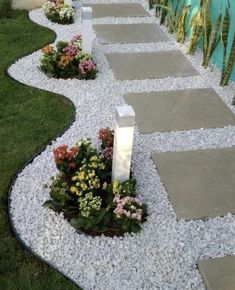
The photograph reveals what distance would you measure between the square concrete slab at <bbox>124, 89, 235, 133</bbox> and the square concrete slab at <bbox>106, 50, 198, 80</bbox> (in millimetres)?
638

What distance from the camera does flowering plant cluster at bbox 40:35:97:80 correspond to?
7.07 meters

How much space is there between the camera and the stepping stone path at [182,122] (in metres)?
4.79

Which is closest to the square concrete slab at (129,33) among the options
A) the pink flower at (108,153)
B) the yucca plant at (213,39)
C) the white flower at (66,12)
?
the white flower at (66,12)

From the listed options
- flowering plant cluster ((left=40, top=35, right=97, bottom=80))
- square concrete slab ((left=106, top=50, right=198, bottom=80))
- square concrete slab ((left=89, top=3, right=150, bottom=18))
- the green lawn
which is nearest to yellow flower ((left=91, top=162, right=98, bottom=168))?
the green lawn

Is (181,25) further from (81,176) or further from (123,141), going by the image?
(81,176)

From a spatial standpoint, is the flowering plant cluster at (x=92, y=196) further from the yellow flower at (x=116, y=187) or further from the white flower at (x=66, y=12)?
the white flower at (x=66, y=12)

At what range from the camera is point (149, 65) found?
7.79 metres

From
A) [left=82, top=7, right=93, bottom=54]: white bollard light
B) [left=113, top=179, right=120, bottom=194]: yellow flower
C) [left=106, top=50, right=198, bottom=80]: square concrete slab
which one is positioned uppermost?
[left=82, top=7, right=93, bottom=54]: white bollard light

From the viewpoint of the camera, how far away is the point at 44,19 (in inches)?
373

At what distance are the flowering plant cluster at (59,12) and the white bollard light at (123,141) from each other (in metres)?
5.37

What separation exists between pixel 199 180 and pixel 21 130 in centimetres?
253

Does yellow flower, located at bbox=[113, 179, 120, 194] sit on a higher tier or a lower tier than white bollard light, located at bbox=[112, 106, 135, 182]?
lower

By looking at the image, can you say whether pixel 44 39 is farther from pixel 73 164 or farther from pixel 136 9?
pixel 73 164

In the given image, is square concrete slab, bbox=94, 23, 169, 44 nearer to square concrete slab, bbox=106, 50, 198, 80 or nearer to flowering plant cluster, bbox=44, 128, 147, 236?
square concrete slab, bbox=106, 50, 198, 80
